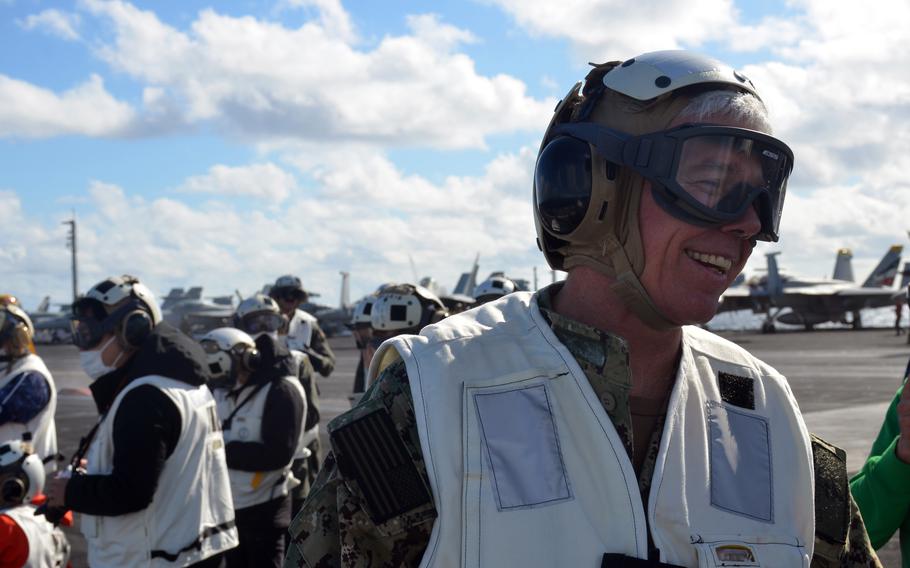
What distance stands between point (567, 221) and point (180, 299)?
9618 cm

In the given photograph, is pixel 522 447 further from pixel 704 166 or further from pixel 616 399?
pixel 704 166

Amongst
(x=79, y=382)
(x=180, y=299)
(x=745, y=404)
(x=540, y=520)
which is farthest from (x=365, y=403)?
(x=180, y=299)

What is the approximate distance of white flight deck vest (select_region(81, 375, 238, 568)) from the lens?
4.30 metres

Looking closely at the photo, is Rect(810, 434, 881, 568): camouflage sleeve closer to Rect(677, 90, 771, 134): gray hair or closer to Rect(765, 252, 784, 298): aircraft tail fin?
Rect(677, 90, 771, 134): gray hair

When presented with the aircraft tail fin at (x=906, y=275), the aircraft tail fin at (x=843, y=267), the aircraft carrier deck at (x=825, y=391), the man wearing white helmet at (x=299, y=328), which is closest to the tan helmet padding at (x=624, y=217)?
the aircraft tail fin at (x=906, y=275)

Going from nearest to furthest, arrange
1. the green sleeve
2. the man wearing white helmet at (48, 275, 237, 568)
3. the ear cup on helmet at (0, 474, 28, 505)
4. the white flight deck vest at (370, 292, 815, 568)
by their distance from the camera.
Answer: the white flight deck vest at (370, 292, 815, 568) < the green sleeve < the man wearing white helmet at (48, 275, 237, 568) < the ear cup on helmet at (0, 474, 28, 505)

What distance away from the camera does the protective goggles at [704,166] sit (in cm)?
188

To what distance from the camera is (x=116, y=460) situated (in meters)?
4.16

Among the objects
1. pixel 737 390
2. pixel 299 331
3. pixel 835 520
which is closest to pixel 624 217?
pixel 737 390

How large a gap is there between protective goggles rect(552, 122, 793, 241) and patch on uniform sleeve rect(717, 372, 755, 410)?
0.34 m

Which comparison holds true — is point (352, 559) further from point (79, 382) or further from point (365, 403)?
point (79, 382)

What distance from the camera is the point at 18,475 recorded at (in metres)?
5.29

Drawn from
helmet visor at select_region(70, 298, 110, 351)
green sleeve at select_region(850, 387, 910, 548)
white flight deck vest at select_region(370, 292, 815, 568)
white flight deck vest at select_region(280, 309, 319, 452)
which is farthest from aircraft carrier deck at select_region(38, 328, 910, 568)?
white flight deck vest at select_region(370, 292, 815, 568)

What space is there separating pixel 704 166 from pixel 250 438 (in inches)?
211
